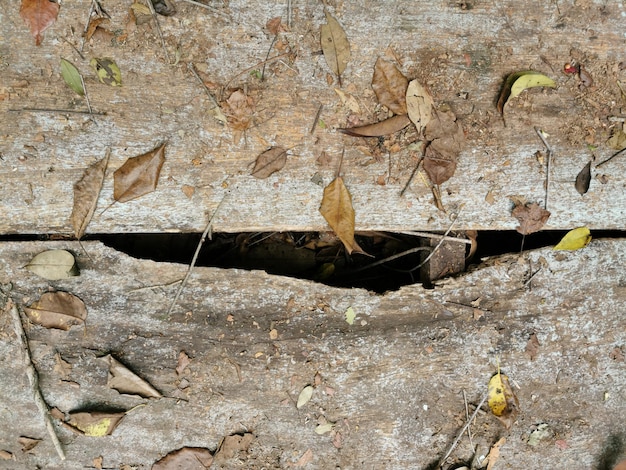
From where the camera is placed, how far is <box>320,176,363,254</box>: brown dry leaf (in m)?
2.05

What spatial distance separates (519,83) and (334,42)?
2.48 ft

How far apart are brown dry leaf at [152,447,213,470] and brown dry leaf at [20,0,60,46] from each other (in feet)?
5.90

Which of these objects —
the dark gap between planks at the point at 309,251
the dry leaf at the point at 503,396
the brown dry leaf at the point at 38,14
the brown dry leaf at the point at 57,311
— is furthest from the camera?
the dark gap between planks at the point at 309,251

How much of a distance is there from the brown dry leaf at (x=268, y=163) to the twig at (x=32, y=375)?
114 cm

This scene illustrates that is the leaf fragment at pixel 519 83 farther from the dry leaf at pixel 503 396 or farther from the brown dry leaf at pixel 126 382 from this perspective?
the brown dry leaf at pixel 126 382

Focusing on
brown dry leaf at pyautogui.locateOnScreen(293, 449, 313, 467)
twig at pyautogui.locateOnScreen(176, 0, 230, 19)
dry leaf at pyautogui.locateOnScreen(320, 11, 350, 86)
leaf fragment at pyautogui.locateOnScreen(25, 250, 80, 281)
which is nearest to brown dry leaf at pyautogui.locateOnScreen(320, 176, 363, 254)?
dry leaf at pyautogui.locateOnScreen(320, 11, 350, 86)

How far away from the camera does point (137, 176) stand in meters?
2.03

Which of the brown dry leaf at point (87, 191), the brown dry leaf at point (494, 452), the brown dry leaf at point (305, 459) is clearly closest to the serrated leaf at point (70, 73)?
the brown dry leaf at point (87, 191)

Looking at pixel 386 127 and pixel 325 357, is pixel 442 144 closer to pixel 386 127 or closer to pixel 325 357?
pixel 386 127

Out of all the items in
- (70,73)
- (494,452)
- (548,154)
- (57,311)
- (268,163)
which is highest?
(70,73)

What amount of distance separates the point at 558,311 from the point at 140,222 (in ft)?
5.88

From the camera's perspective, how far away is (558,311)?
2.19 metres

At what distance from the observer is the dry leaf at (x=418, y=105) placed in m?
2.04

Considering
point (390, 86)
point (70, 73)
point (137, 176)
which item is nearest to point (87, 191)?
point (137, 176)
